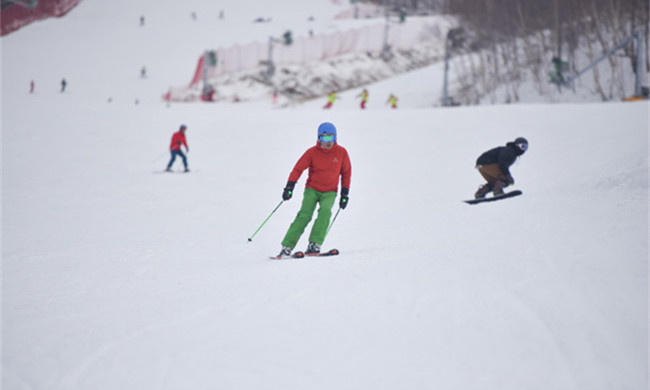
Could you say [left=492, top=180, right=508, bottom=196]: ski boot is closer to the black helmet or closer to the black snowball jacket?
the black snowball jacket

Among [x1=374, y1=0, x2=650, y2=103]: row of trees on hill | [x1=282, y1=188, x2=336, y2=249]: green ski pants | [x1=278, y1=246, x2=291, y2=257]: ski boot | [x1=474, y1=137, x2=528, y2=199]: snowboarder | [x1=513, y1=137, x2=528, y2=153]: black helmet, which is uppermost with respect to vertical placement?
[x1=374, y1=0, x2=650, y2=103]: row of trees on hill

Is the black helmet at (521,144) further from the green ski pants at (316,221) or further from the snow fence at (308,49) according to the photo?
the snow fence at (308,49)

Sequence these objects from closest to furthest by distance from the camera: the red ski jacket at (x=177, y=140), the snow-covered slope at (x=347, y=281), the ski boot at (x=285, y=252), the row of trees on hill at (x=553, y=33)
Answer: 1. the snow-covered slope at (x=347, y=281)
2. the ski boot at (x=285, y=252)
3. the red ski jacket at (x=177, y=140)
4. the row of trees on hill at (x=553, y=33)

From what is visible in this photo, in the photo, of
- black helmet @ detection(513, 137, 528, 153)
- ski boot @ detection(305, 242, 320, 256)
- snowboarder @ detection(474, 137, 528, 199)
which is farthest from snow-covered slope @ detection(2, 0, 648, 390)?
black helmet @ detection(513, 137, 528, 153)

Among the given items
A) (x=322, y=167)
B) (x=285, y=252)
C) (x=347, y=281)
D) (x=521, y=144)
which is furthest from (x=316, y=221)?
(x=521, y=144)

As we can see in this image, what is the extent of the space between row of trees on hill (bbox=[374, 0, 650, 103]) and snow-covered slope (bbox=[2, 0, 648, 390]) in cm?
1207

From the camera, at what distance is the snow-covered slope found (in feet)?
7.92

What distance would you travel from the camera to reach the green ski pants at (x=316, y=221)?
497 centimetres

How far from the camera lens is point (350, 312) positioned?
297cm

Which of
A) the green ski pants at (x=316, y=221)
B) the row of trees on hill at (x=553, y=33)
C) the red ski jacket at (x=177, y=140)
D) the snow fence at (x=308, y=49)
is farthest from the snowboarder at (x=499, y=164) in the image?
the snow fence at (x=308, y=49)

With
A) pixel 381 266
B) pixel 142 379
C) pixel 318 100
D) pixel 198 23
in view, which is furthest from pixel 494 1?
pixel 198 23

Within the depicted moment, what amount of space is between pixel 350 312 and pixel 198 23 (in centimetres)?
5842

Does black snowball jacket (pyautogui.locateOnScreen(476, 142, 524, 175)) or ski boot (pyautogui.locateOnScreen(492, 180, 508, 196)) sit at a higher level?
black snowball jacket (pyautogui.locateOnScreen(476, 142, 524, 175))

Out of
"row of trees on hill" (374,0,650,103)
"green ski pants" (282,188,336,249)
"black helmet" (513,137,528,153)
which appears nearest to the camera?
"green ski pants" (282,188,336,249)
